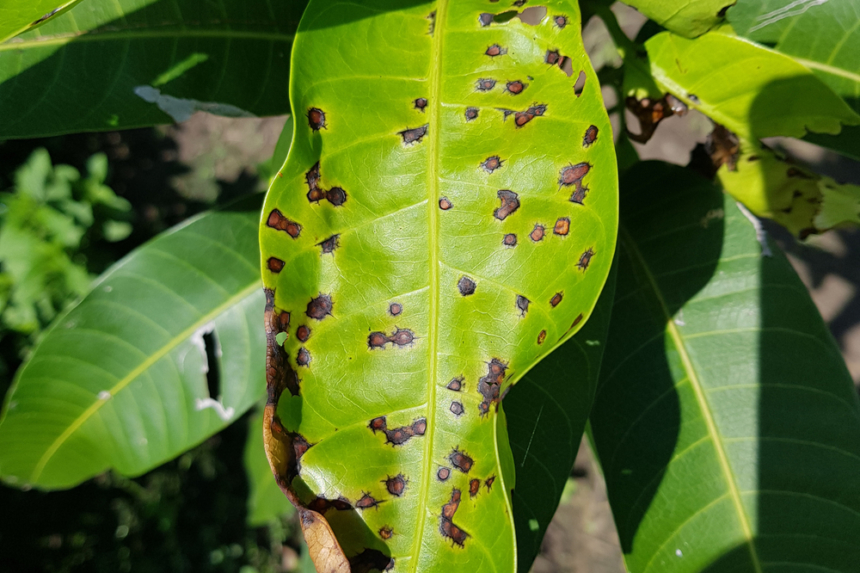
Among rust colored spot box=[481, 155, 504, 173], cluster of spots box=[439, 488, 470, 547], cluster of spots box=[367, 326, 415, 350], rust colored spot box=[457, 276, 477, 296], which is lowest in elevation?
cluster of spots box=[439, 488, 470, 547]

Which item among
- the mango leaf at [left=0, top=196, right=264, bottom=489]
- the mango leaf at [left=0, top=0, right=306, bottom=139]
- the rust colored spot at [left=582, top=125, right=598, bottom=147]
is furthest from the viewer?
the mango leaf at [left=0, top=196, right=264, bottom=489]

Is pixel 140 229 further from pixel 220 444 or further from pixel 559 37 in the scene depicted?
pixel 559 37

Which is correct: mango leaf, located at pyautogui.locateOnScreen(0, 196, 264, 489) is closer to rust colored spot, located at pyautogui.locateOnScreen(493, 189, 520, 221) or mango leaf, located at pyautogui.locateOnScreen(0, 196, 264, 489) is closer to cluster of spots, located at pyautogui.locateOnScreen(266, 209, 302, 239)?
cluster of spots, located at pyautogui.locateOnScreen(266, 209, 302, 239)

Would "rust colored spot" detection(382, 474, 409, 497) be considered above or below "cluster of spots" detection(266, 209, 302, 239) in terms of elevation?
below

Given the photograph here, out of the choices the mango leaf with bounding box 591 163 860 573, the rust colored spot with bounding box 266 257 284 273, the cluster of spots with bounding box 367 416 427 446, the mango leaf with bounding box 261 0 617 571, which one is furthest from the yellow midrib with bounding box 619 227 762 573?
the rust colored spot with bounding box 266 257 284 273

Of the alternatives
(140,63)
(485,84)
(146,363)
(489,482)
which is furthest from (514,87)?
(146,363)

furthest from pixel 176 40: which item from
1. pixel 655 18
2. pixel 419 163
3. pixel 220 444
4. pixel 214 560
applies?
pixel 214 560

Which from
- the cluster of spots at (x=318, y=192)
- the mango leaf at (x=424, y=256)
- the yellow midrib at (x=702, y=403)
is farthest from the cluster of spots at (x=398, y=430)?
the yellow midrib at (x=702, y=403)

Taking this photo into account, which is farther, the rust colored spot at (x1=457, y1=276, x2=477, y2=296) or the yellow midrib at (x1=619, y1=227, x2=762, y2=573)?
the yellow midrib at (x1=619, y1=227, x2=762, y2=573)
